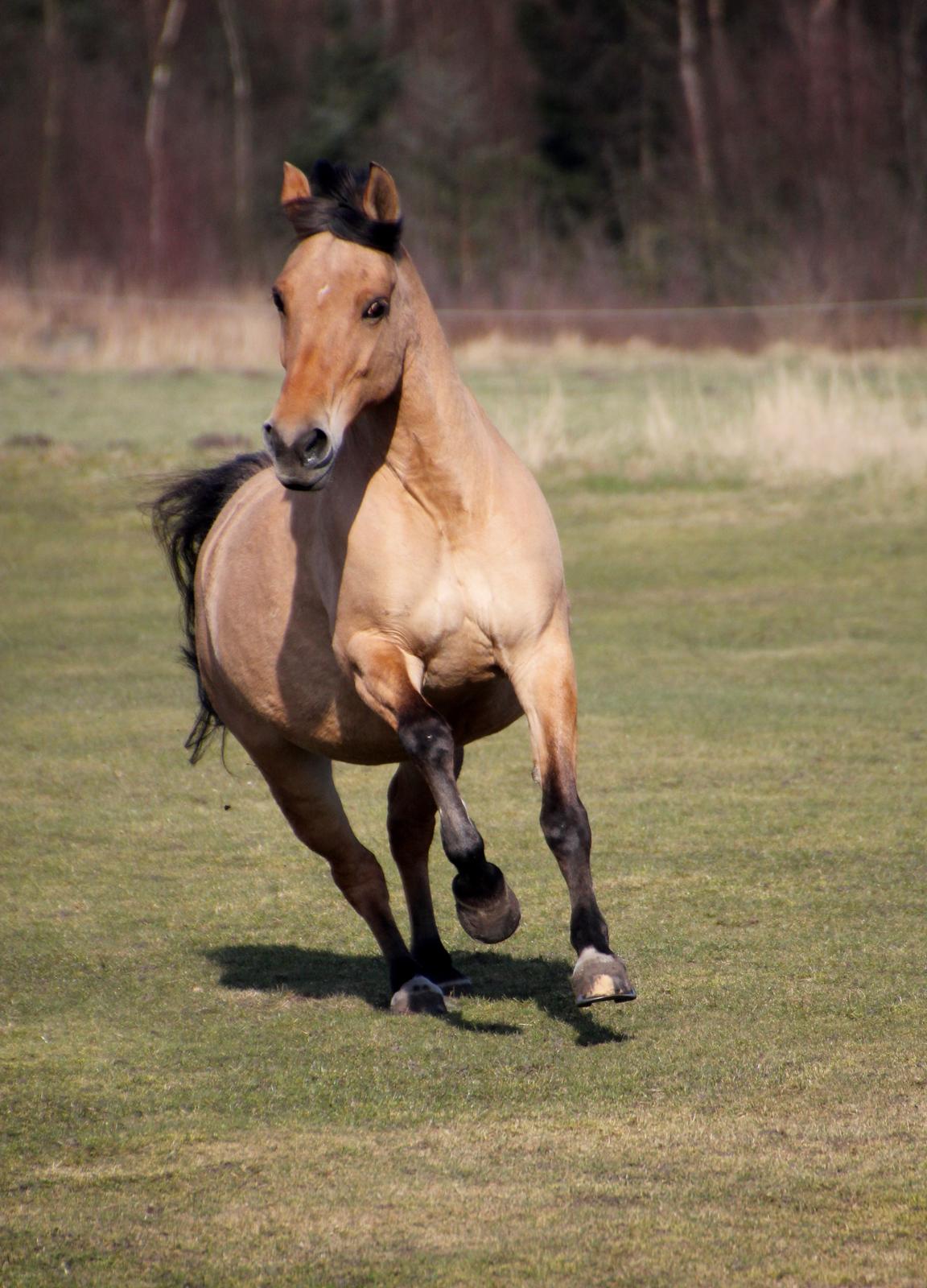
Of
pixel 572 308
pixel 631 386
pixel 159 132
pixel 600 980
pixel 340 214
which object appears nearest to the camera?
pixel 600 980

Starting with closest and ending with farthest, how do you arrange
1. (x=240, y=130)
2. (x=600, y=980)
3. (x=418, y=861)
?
1. (x=600, y=980)
2. (x=418, y=861)
3. (x=240, y=130)

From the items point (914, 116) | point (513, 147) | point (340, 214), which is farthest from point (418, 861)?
point (513, 147)

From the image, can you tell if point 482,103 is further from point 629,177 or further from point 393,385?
point 393,385

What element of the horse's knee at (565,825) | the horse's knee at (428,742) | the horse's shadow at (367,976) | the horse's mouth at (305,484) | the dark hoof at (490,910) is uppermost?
the horse's mouth at (305,484)

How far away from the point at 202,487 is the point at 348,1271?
10.7 ft

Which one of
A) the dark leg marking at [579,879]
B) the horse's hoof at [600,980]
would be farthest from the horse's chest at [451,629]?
the horse's hoof at [600,980]

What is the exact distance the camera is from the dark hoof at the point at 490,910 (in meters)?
4.06

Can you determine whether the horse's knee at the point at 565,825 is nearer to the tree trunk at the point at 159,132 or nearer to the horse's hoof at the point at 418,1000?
the horse's hoof at the point at 418,1000

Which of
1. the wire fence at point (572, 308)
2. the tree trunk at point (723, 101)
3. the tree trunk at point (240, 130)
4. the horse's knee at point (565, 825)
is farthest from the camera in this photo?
the tree trunk at point (240, 130)

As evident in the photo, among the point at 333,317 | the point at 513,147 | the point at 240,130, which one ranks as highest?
the point at 240,130

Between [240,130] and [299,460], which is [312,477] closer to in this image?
[299,460]

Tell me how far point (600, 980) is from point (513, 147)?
39.1 m

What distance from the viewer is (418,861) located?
508 cm

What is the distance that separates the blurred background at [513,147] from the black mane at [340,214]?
2122 centimetres
